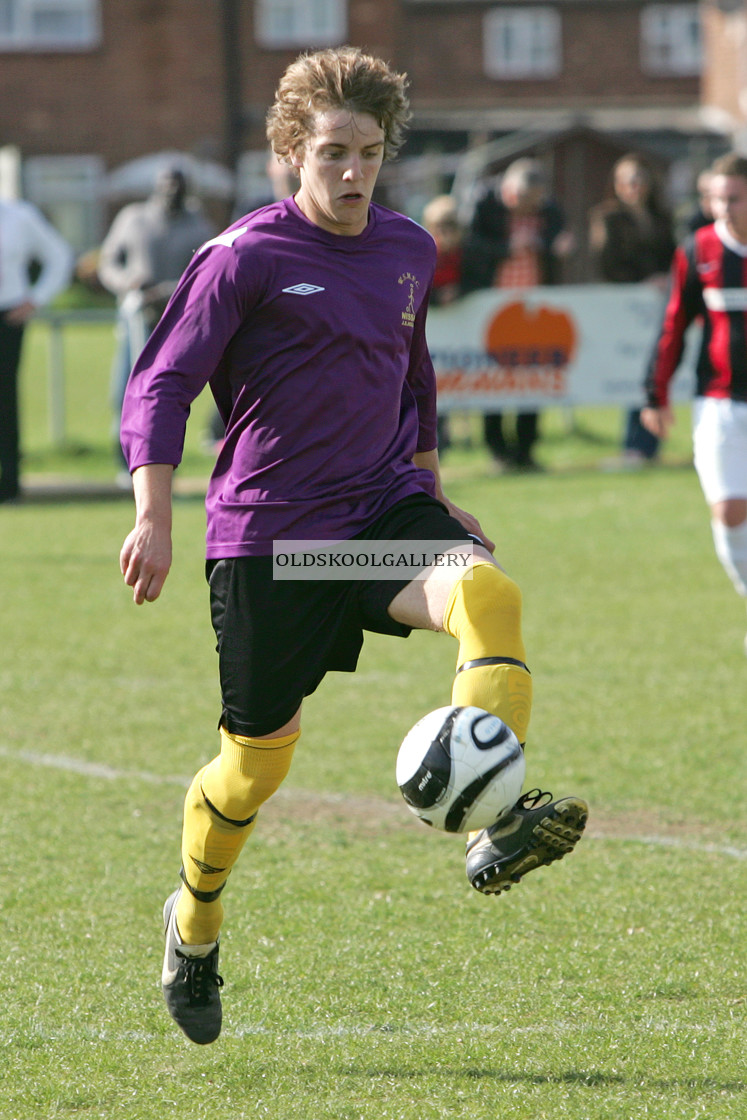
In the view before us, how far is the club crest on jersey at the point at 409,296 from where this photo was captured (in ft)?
12.1

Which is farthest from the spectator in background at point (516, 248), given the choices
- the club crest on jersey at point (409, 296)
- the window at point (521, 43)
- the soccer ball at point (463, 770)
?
the window at point (521, 43)

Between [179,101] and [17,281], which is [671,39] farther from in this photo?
[17,281]

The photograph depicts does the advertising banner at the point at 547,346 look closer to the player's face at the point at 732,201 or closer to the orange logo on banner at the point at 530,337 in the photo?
the orange logo on banner at the point at 530,337

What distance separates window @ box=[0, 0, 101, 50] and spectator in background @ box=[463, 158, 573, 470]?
24.3 m

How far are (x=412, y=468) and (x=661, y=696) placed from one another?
3.46 m

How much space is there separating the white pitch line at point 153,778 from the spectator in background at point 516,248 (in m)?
8.47

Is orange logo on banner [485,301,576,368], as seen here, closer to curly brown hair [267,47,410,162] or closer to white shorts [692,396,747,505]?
white shorts [692,396,747,505]

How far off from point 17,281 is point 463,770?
979cm

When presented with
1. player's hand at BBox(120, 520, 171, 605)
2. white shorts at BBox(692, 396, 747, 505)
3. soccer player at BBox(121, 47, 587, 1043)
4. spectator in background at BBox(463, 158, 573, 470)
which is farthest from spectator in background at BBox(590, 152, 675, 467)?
player's hand at BBox(120, 520, 171, 605)

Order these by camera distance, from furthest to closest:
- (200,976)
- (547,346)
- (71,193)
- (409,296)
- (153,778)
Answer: (71,193) → (547,346) → (153,778) → (409,296) → (200,976)

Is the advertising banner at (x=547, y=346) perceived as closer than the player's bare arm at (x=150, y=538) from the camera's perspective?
No

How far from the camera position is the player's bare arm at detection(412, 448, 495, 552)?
3704 millimetres

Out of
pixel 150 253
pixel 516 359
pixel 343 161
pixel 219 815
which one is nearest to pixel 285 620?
pixel 219 815

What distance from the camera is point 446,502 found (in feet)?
12.4
